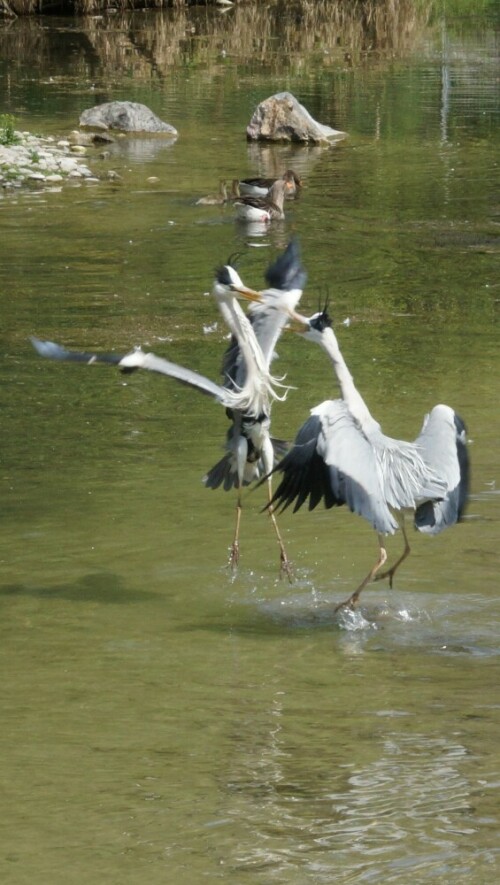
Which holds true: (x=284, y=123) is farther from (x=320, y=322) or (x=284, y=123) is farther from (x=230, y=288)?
(x=320, y=322)

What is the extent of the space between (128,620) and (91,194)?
9709 mm

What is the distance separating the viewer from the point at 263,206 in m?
13.2

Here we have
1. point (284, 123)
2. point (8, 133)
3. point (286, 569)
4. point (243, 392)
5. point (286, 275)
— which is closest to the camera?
point (286, 569)

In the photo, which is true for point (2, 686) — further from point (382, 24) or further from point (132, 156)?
point (382, 24)

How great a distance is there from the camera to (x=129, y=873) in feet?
12.5

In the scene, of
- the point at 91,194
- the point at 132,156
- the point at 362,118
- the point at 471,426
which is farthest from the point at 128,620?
the point at 362,118

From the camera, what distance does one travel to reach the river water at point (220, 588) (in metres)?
4.08

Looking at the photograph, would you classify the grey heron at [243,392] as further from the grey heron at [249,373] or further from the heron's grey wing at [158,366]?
the heron's grey wing at [158,366]

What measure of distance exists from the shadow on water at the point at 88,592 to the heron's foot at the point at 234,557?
422mm

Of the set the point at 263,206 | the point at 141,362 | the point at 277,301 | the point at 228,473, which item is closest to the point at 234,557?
the point at 228,473

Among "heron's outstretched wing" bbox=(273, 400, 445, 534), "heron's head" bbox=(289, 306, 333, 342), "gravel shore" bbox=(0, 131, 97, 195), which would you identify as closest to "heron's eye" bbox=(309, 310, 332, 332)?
"heron's head" bbox=(289, 306, 333, 342)

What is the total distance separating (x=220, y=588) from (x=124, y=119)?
1361 centimetres

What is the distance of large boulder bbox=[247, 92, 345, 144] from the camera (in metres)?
18.2

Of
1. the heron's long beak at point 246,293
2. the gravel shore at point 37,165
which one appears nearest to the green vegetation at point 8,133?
the gravel shore at point 37,165
